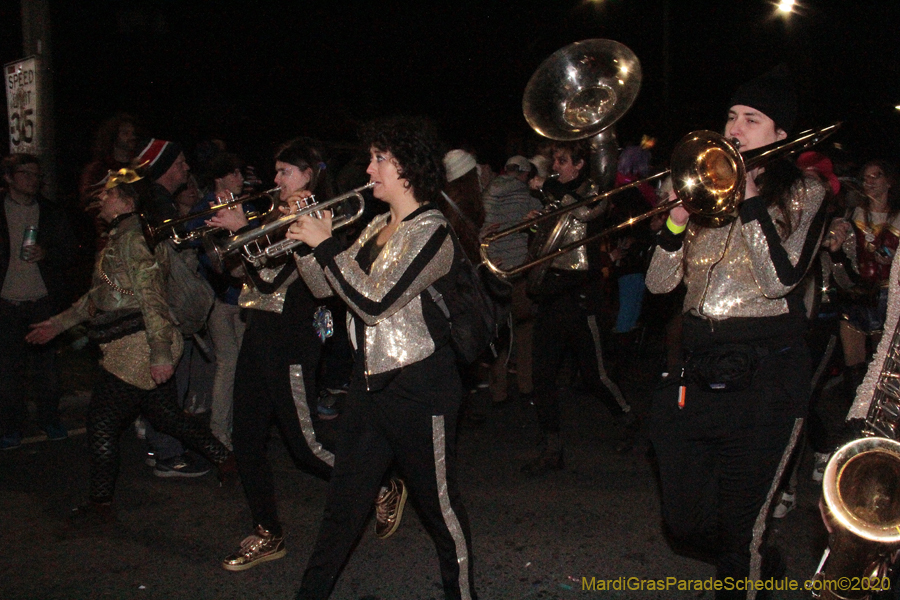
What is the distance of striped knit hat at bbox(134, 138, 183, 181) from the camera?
5602mm

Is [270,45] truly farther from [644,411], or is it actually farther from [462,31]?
[644,411]

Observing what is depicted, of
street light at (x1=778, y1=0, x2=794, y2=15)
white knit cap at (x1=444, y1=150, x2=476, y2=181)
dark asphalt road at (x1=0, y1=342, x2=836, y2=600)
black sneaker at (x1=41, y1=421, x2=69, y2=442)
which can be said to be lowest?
dark asphalt road at (x1=0, y1=342, x2=836, y2=600)

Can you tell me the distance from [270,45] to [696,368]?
13.0 meters

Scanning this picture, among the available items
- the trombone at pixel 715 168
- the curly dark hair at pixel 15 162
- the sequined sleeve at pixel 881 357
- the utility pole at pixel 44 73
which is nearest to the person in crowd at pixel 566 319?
the trombone at pixel 715 168

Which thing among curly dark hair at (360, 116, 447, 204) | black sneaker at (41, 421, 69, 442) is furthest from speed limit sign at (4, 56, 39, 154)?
curly dark hair at (360, 116, 447, 204)

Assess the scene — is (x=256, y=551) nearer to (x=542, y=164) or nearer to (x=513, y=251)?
(x=513, y=251)

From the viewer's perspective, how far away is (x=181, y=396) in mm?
6023

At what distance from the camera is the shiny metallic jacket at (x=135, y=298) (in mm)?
4336

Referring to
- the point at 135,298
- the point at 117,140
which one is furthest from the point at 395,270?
the point at 117,140

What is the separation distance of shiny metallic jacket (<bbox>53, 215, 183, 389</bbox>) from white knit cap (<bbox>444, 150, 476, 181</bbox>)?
7.10ft

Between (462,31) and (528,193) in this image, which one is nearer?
(528,193)

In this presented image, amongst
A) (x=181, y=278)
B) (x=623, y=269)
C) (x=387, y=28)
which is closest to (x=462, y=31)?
(x=387, y=28)

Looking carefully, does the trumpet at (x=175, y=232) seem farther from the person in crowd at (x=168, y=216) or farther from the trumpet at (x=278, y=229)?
the person in crowd at (x=168, y=216)

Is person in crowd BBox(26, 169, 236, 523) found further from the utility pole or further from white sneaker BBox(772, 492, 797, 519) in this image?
white sneaker BBox(772, 492, 797, 519)
